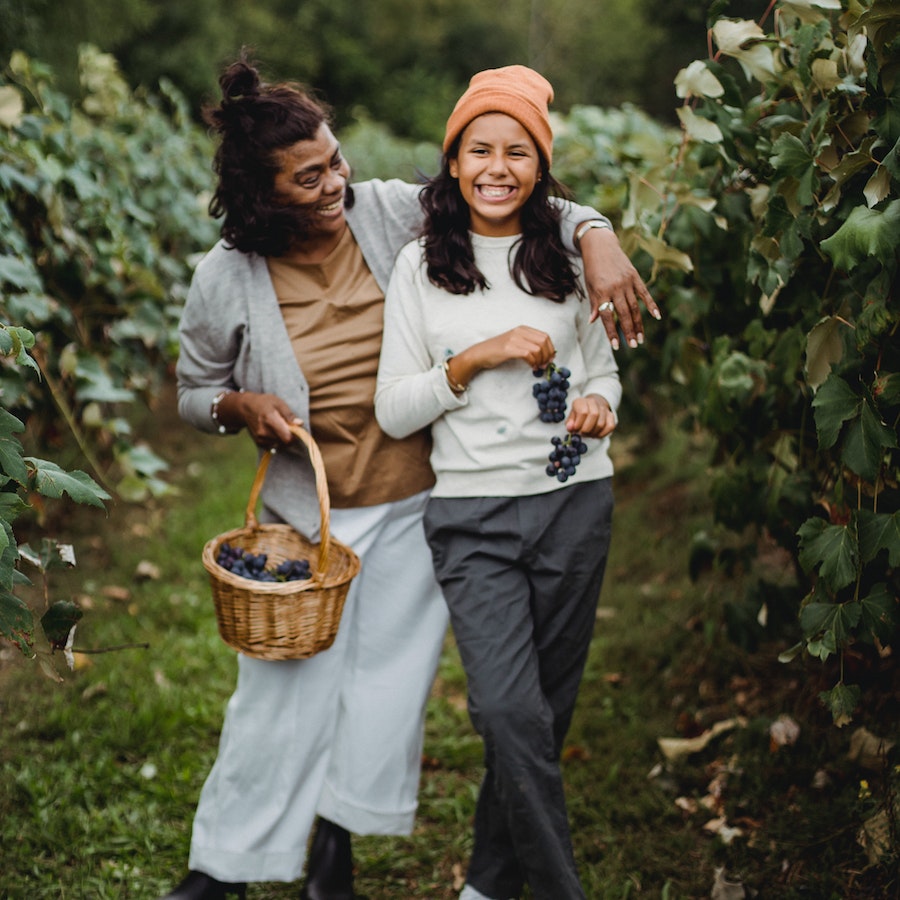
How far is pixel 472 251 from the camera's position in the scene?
2.23 m

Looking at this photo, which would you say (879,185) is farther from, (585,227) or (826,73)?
(585,227)

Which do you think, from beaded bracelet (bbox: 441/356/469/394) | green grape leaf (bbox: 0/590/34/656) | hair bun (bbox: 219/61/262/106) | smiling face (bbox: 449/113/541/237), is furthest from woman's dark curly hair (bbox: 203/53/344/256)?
green grape leaf (bbox: 0/590/34/656)

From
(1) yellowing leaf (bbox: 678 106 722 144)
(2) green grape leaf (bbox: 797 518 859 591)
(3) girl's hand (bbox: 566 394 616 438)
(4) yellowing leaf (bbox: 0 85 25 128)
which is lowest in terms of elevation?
(2) green grape leaf (bbox: 797 518 859 591)

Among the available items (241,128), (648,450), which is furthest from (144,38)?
(241,128)

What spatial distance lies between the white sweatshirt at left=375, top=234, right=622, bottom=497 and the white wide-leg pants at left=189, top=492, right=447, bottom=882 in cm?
31

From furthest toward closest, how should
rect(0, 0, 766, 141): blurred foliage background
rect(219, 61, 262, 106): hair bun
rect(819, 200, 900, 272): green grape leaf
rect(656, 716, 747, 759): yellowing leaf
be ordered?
1. rect(0, 0, 766, 141): blurred foliage background
2. rect(656, 716, 747, 759): yellowing leaf
3. rect(219, 61, 262, 106): hair bun
4. rect(819, 200, 900, 272): green grape leaf

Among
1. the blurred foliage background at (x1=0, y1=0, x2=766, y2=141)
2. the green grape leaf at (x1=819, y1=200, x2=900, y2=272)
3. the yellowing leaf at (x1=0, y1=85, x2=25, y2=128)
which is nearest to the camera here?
the green grape leaf at (x1=819, y1=200, x2=900, y2=272)

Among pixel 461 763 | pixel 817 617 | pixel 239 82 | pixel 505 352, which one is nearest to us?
pixel 817 617

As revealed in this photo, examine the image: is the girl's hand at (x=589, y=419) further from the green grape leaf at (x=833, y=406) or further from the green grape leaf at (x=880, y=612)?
the green grape leaf at (x=880, y=612)

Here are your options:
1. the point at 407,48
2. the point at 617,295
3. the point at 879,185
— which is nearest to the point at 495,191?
the point at 617,295

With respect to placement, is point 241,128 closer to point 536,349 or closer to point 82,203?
point 536,349

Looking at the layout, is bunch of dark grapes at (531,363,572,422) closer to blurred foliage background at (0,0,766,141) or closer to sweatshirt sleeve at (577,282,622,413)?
sweatshirt sleeve at (577,282,622,413)

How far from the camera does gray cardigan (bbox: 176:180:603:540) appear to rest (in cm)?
230

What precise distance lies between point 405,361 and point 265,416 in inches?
13.1
